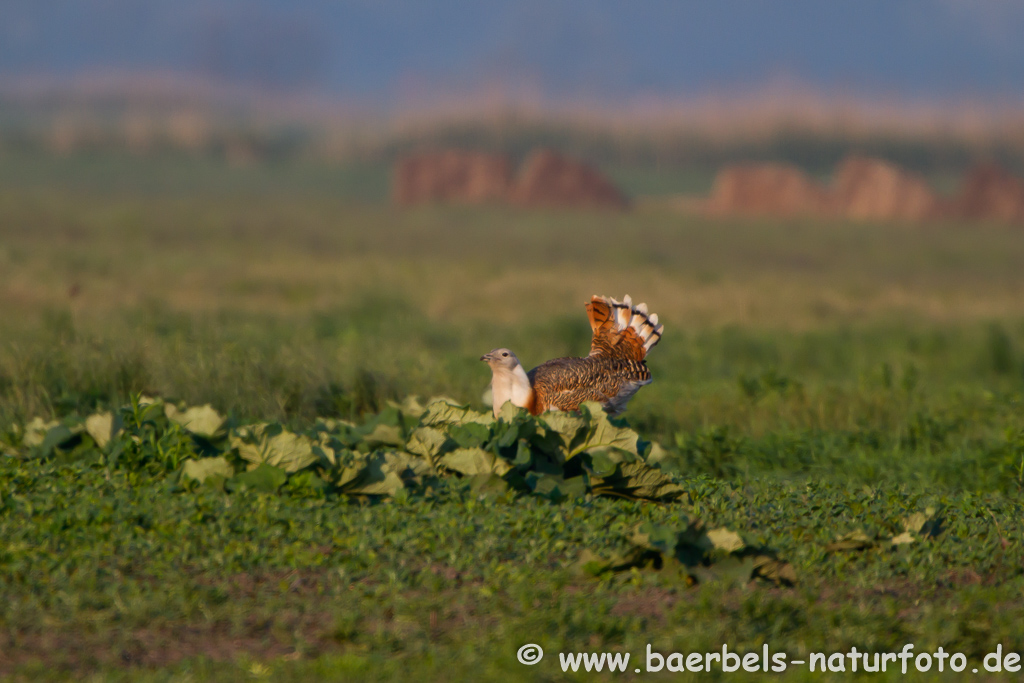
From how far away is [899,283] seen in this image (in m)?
33.6

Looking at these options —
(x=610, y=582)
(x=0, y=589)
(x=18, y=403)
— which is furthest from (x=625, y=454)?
(x=18, y=403)

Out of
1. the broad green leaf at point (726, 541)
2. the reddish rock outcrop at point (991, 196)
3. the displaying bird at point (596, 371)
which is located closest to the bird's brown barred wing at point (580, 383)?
the displaying bird at point (596, 371)

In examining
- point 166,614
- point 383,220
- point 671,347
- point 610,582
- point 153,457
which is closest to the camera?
point 166,614

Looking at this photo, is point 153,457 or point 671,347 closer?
point 153,457

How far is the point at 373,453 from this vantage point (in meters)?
6.34

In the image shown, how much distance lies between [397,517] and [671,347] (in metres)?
12.9

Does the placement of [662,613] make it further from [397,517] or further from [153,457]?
[153,457]

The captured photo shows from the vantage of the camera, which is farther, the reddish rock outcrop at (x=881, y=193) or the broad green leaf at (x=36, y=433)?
the reddish rock outcrop at (x=881, y=193)

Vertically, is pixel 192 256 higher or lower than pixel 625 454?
lower

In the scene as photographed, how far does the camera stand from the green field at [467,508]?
445 cm

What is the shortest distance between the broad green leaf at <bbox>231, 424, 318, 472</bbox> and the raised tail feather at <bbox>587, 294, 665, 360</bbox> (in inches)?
148

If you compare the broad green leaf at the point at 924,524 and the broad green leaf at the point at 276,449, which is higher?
the broad green leaf at the point at 276,449

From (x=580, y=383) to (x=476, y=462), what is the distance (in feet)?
7.10

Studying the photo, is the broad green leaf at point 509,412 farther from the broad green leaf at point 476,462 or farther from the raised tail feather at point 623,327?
the raised tail feather at point 623,327
